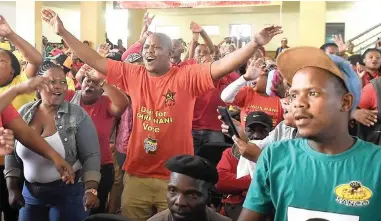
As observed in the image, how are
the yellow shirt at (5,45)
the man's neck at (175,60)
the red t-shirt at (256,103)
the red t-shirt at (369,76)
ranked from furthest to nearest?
the yellow shirt at (5,45), the man's neck at (175,60), the red t-shirt at (369,76), the red t-shirt at (256,103)

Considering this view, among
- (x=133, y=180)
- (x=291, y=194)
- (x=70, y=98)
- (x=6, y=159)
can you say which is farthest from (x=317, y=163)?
(x=70, y=98)

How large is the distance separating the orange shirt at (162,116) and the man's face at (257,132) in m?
0.68

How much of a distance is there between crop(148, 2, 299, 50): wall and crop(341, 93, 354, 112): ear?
63.8ft

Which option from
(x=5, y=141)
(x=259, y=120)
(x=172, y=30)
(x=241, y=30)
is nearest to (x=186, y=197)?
(x=5, y=141)

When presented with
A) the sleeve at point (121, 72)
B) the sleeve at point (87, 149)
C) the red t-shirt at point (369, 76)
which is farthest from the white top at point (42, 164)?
the red t-shirt at point (369, 76)

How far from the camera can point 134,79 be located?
386 cm

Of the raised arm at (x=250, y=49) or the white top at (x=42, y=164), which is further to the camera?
the white top at (x=42, y=164)

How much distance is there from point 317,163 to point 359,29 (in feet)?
59.3

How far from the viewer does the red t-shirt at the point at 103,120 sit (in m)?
4.42

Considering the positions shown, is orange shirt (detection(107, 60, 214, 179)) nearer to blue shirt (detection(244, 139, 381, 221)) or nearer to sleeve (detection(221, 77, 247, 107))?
sleeve (detection(221, 77, 247, 107))

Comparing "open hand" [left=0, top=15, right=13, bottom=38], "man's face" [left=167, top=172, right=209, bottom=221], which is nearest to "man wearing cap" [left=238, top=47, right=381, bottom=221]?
"man's face" [left=167, top=172, right=209, bottom=221]

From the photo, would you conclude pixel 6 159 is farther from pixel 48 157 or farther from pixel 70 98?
pixel 70 98

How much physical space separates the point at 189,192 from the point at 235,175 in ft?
4.05

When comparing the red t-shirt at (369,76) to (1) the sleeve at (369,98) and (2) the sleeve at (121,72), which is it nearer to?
(1) the sleeve at (369,98)
